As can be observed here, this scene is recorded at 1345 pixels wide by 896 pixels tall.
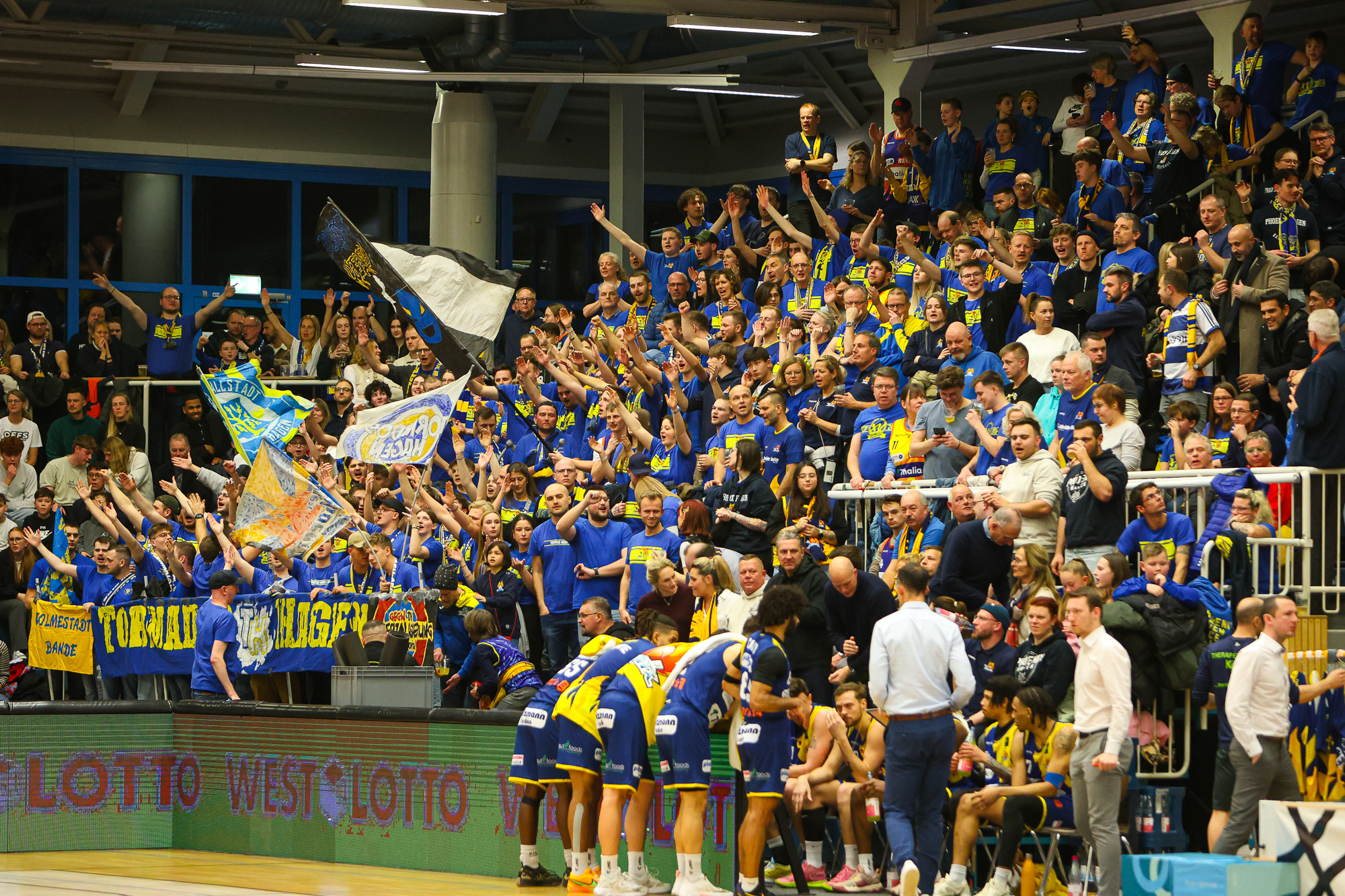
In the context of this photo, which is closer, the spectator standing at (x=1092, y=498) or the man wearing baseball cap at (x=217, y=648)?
the spectator standing at (x=1092, y=498)

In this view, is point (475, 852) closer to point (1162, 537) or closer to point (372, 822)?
point (372, 822)

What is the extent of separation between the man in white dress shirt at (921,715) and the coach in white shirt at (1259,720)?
1573 millimetres

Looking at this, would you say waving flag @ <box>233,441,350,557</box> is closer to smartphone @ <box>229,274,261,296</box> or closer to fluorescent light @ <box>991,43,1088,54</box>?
smartphone @ <box>229,274,261,296</box>

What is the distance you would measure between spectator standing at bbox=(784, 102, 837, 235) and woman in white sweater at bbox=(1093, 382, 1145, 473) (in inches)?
327

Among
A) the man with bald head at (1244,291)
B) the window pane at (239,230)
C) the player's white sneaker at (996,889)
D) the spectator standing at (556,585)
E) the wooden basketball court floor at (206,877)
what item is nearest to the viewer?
the player's white sneaker at (996,889)

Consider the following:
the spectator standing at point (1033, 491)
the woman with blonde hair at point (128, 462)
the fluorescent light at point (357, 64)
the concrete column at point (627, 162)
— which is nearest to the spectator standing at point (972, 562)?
the spectator standing at point (1033, 491)

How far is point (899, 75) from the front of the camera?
21.9 metres

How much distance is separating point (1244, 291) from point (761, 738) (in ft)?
19.8

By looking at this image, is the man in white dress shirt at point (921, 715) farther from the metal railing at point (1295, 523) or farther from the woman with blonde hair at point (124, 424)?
the woman with blonde hair at point (124, 424)

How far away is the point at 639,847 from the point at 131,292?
1757cm

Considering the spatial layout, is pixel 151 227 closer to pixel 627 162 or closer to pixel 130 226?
pixel 130 226

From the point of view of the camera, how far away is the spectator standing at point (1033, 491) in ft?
39.4

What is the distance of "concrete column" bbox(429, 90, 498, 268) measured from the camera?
2317cm

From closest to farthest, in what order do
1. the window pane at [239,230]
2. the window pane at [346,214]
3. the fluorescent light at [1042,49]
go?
the fluorescent light at [1042,49], the window pane at [239,230], the window pane at [346,214]
